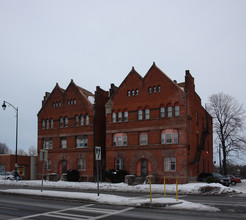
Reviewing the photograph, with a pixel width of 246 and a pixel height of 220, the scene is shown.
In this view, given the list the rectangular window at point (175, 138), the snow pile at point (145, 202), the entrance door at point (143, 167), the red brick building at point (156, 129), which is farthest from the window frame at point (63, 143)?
the snow pile at point (145, 202)

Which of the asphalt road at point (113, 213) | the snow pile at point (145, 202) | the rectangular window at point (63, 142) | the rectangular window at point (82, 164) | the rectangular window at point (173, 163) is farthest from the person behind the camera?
the rectangular window at point (63, 142)

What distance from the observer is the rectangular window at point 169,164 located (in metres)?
36.8

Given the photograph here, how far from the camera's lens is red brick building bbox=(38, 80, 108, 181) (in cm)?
4384

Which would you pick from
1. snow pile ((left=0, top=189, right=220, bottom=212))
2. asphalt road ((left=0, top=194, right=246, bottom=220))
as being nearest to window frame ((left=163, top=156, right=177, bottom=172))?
snow pile ((left=0, top=189, right=220, bottom=212))

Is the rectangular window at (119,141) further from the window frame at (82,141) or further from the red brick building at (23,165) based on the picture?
the red brick building at (23,165)

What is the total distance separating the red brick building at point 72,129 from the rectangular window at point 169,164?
417 inches

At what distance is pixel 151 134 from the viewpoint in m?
38.7

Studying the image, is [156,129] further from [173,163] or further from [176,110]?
[173,163]

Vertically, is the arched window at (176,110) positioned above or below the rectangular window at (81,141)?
above

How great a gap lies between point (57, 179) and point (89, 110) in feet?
36.3

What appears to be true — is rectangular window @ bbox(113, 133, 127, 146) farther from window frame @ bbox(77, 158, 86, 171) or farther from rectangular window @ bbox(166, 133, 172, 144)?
rectangular window @ bbox(166, 133, 172, 144)

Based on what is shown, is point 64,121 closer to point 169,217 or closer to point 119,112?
point 119,112

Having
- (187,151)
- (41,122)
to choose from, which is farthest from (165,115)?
(41,122)

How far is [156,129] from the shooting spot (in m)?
38.4
